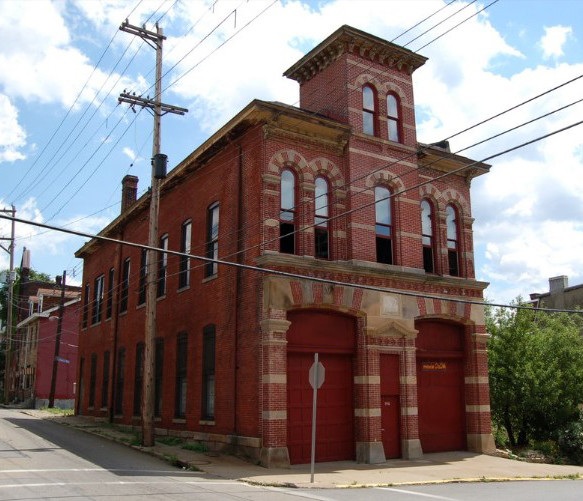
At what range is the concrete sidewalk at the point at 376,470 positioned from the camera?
15.4m

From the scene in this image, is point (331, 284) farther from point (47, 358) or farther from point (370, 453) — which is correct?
point (47, 358)

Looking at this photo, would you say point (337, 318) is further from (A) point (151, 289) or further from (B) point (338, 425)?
(A) point (151, 289)

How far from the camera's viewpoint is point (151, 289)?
803 inches

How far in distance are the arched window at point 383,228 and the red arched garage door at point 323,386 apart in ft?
9.10

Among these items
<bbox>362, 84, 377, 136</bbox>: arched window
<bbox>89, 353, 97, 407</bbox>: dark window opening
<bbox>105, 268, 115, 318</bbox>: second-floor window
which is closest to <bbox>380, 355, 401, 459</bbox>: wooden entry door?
<bbox>362, 84, 377, 136</bbox>: arched window

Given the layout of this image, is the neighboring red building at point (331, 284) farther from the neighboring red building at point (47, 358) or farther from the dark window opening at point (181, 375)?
the neighboring red building at point (47, 358)

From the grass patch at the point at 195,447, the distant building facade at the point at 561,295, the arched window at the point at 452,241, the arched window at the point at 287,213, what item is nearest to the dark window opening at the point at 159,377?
the grass patch at the point at 195,447

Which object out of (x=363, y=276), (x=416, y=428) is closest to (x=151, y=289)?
(x=363, y=276)

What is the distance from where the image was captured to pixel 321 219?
20391mm

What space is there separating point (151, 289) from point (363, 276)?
22.9 ft

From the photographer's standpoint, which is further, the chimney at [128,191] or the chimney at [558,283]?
the chimney at [558,283]

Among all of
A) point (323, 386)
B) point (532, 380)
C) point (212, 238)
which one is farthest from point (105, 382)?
point (532, 380)

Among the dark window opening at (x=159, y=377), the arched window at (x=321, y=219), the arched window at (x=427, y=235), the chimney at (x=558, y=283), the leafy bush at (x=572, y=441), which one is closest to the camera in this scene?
the arched window at (x=321, y=219)

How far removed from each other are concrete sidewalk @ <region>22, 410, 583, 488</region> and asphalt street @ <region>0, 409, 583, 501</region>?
21.5 inches
